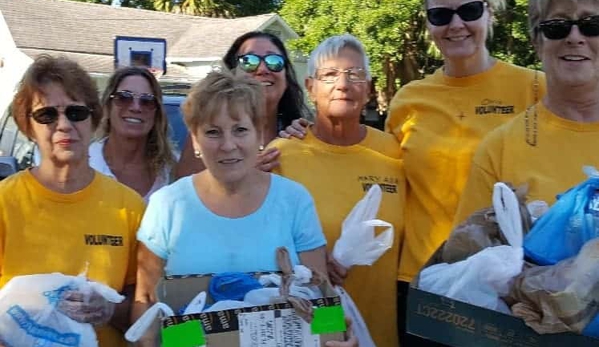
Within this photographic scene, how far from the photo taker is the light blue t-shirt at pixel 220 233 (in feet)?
8.70

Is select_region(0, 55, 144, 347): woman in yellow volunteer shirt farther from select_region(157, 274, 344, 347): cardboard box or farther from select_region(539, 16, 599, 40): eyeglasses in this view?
select_region(539, 16, 599, 40): eyeglasses

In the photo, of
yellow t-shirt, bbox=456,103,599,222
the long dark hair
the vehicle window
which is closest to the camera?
yellow t-shirt, bbox=456,103,599,222

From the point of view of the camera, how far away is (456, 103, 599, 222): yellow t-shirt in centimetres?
256

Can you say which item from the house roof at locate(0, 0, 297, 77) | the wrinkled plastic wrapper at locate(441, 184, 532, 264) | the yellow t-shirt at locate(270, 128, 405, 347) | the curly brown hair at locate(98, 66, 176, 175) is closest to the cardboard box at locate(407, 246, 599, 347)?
the wrinkled plastic wrapper at locate(441, 184, 532, 264)

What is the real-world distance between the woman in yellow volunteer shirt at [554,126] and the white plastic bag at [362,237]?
0.39 metres

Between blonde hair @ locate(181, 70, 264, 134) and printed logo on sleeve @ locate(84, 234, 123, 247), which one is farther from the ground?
blonde hair @ locate(181, 70, 264, 134)

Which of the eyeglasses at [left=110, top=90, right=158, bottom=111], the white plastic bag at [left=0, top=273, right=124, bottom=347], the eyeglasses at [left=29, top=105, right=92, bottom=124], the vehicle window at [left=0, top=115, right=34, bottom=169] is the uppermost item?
the eyeglasses at [left=29, top=105, right=92, bottom=124]

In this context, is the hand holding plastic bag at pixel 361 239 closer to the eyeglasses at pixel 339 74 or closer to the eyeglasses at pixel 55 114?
the eyeglasses at pixel 339 74

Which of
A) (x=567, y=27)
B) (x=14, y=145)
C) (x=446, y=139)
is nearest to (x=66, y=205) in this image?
(x=446, y=139)

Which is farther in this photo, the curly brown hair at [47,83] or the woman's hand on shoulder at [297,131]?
the woman's hand on shoulder at [297,131]

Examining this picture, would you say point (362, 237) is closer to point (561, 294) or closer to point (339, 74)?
point (339, 74)

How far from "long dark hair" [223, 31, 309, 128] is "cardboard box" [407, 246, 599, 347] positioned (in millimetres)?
2050

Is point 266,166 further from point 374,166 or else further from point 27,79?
point 27,79

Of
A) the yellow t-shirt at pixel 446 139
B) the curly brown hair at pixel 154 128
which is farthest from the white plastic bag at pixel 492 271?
the curly brown hair at pixel 154 128
